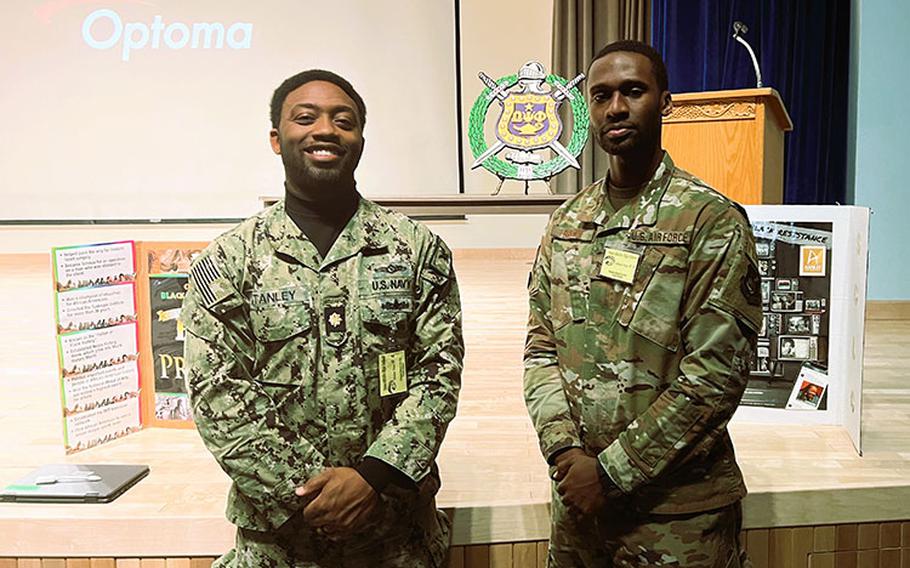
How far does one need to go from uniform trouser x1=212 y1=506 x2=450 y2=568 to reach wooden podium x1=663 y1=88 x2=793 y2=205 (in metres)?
1.84

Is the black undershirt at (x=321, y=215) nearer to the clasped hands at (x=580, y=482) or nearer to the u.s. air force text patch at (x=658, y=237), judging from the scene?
the clasped hands at (x=580, y=482)

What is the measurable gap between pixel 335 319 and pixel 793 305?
1.51m

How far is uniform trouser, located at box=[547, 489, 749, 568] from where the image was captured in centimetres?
127

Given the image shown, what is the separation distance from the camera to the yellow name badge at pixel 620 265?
51.0 inches

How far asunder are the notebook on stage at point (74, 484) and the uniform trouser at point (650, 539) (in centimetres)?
106

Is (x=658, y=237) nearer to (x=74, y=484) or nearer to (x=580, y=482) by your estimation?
(x=580, y=482)

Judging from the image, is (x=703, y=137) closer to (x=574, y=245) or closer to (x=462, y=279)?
(x=574, y=245)

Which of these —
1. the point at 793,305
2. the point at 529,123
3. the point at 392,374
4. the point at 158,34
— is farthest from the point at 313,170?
the point at 158,34

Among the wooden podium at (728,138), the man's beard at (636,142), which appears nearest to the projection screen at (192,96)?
the wooden podium at (728,138)

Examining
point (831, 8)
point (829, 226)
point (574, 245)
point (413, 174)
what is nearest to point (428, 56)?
point (413, 174)

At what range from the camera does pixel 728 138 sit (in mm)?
2709

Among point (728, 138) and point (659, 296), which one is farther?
point (728, 138)

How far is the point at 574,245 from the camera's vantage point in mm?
1374

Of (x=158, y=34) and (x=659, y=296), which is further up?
(x=158, y=34)
